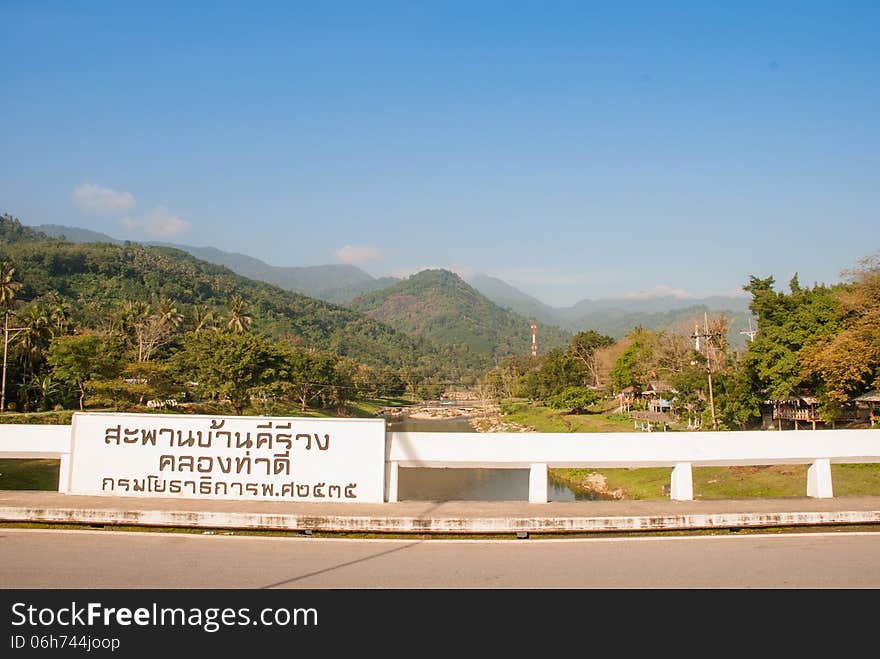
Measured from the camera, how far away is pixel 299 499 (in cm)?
999

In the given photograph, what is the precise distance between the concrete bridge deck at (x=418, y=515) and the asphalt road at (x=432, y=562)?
12.6 inches

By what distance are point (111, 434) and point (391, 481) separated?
4.29 meters

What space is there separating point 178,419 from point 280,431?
1.62m

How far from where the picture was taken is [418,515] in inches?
360

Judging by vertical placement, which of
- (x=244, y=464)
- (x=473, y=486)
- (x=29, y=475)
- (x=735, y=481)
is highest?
(x=244, y=464)

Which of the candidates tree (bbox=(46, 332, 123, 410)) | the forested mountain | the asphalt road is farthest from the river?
the forested mountain

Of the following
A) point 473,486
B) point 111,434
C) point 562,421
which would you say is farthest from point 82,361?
point 562,421

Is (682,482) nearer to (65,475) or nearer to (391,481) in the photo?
(391,481)

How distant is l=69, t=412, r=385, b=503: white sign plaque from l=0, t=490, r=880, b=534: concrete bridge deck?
26 centimetres

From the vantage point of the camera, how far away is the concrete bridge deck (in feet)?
29.3

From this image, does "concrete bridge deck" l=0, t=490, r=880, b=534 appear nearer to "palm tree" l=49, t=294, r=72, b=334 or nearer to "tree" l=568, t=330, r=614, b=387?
"palm tree" l=49, t=294, r=72, b=334

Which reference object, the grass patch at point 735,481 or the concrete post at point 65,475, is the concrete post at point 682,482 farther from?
the grass patch at point 735,481
